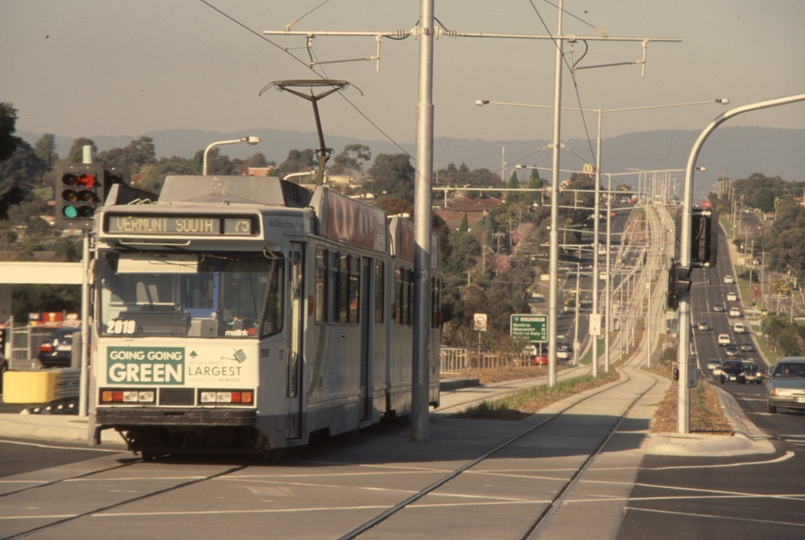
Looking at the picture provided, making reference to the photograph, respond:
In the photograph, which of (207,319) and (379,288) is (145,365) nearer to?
(207,319)

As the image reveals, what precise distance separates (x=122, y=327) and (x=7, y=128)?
84.4ft

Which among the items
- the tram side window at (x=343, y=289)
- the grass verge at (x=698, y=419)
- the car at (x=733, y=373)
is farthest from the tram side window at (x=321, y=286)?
the car at (x=733, y=373)

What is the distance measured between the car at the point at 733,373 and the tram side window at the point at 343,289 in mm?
49200

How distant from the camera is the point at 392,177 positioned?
412ft

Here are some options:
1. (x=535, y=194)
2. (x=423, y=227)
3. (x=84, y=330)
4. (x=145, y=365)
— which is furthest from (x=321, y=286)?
(x=535, y=194)

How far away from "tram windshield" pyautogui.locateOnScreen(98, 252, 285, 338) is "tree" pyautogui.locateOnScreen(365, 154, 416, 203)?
104 meters

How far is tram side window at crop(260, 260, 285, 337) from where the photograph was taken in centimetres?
1270

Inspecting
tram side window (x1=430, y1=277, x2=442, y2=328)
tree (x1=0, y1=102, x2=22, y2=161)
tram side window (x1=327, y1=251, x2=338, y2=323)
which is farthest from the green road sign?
tram side window (x1=327, y1=251, x2=338, y2=323)

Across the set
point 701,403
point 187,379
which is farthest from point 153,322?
point 701,403

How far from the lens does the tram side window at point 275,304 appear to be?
12695 millimetres

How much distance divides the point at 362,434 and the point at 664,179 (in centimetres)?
4436

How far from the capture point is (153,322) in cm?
1261

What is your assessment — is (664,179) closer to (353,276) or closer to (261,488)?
(353,276)

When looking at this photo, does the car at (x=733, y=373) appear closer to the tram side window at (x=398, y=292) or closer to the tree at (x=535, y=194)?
the tram side window at (x=398, y=292)
